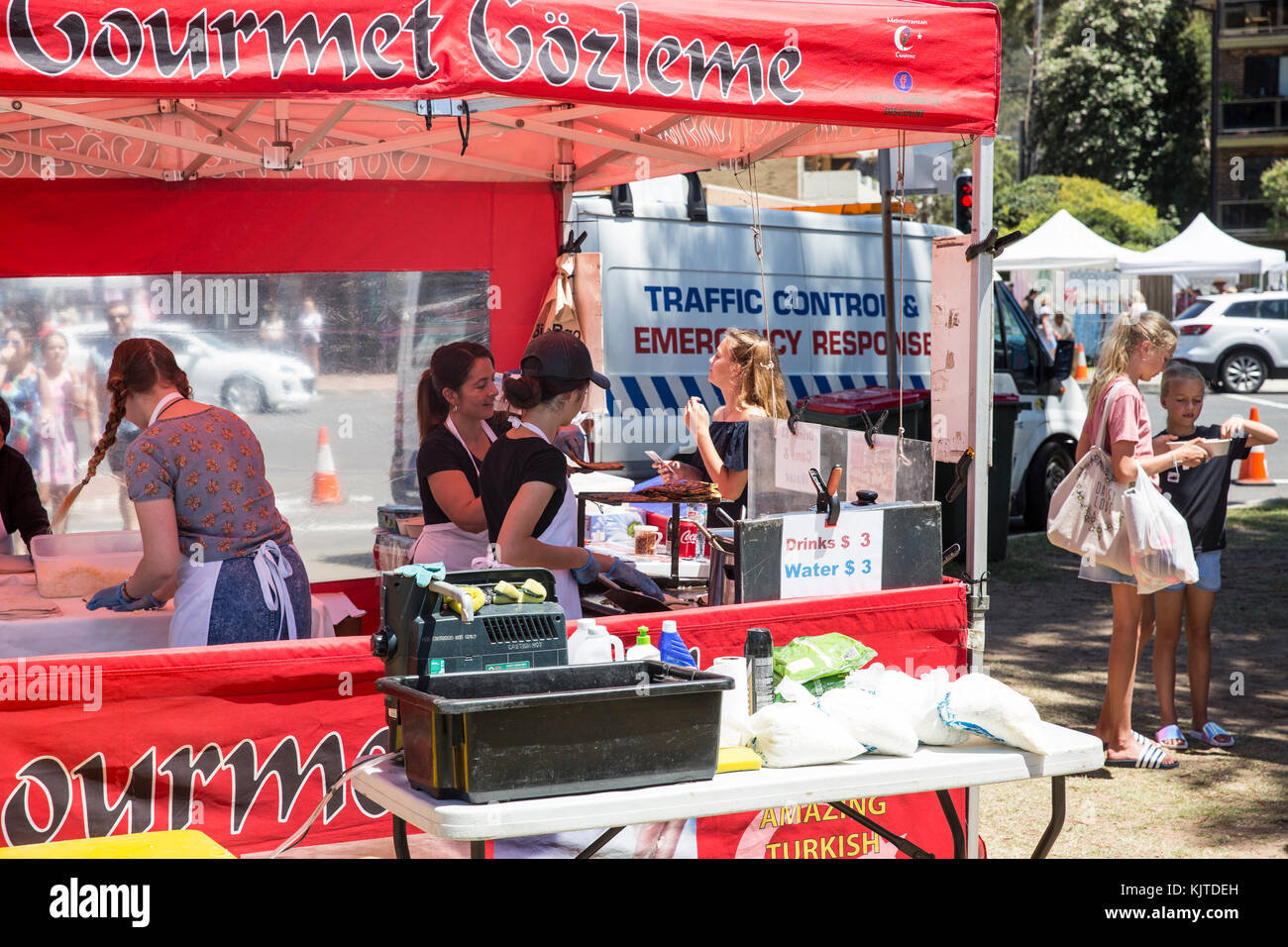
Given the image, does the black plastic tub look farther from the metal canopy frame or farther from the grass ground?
the metal canopy frame

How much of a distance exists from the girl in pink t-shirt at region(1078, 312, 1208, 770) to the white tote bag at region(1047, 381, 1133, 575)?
1.5 inches

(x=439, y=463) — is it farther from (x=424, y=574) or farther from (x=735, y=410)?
(x=424, y=574)

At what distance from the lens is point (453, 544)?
4.73 metres

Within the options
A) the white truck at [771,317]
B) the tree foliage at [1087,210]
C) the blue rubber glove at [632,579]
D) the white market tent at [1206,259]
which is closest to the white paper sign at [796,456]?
the blue rubber glove at [632,579]

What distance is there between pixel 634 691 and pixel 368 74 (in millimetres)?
1655

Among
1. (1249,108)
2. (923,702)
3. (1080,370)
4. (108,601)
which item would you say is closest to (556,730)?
(923,702)

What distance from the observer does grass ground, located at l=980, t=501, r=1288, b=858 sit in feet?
15.9

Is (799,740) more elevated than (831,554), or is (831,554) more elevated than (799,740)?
(831,554)

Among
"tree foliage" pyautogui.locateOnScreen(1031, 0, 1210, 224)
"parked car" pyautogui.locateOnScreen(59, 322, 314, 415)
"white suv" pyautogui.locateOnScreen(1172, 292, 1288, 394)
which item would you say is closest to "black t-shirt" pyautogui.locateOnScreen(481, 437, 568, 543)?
"parked car" pyautogui.locateOnScreen(59, 322, 314, 415)

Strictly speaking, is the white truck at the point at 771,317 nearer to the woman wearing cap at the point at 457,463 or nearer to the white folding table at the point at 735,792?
the woman wearing cap at the point at 457,463

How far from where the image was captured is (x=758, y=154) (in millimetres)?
5676

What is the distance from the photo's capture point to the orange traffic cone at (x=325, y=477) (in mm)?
7789

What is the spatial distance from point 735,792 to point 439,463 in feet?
7.75
